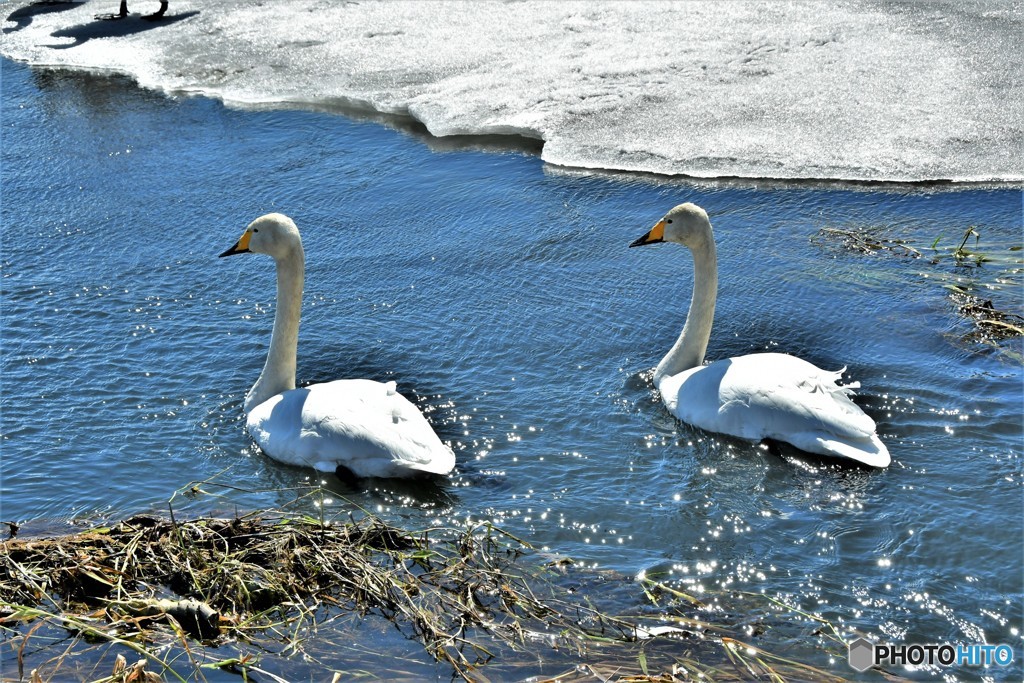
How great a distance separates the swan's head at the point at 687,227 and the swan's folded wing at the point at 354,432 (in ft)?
6.27

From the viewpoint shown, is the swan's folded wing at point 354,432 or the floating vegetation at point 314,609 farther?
the swan's folded wing at point 354,432

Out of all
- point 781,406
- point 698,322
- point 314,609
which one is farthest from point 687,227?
point 314,609

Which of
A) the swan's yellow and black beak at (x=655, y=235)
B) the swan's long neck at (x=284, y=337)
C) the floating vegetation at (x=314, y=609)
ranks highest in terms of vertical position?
the swan's yellow and black beak at (x=655, y=235)

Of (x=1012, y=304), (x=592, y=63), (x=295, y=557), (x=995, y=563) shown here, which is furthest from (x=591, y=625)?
(x=592, y=63)

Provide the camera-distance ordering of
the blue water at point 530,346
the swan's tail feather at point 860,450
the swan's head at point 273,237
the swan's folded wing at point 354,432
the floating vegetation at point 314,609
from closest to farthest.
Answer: the floating vegetation at point 314,609 < the blue water at point 530,346 < the swan's tail feather at point 860,450 < the swan's folded wing at point 354,432 < the swan's head at point 273,237

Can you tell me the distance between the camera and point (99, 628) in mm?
4863

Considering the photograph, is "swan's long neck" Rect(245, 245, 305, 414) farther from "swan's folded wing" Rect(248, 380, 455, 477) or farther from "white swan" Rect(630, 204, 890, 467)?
"white swan" Rect(630, 204, 890, 467)

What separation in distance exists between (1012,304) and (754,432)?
99.1 inches

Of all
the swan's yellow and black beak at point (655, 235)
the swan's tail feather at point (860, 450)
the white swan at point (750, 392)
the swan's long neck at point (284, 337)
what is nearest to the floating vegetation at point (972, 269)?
the white swan at point (750, 392)

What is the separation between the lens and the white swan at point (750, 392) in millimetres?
6391

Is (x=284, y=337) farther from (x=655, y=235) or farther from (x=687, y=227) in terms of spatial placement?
(x=687, y=227)

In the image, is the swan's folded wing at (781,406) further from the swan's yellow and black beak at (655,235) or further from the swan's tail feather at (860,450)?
the swan's yellow and black beak at (655,235)

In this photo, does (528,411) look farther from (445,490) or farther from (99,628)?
(99,628)

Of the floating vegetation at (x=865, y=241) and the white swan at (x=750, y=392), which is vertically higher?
the floating vegetation at (x=865, y=241)
